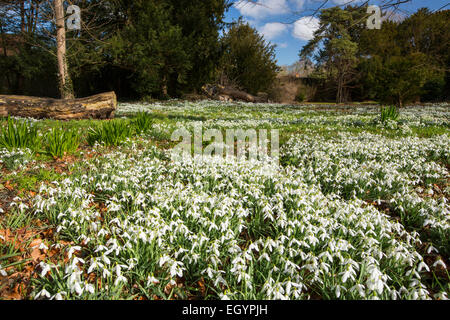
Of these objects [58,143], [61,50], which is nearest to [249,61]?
[61,50]

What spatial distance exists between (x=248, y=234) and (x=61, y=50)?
12.3 metres

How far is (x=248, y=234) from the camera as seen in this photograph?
8.95 feet

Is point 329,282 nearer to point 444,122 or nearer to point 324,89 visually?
point 444,122

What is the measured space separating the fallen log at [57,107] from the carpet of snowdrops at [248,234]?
4.62 metres

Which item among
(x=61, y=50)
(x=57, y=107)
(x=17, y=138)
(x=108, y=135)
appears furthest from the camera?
(x=61, y=50)

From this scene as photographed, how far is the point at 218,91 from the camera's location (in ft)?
89.2

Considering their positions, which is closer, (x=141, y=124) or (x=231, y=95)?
(x=141, y=124)

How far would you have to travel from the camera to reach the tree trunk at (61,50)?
1013cm

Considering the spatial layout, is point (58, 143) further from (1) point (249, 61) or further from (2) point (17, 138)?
(1) point (249, 61)

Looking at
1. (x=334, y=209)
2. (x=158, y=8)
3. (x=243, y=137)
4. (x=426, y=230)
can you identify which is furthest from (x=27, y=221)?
(x=158, y=8)

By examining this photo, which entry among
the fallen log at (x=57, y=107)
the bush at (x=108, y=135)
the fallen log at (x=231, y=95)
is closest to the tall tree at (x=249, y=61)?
the fallen log at (x=231, y=95)

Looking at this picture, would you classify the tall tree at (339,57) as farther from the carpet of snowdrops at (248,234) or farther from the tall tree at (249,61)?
the carpet of snowdrops at (248,234)

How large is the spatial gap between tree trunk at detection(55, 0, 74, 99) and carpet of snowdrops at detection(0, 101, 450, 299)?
8855mm

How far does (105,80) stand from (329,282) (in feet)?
89.8
